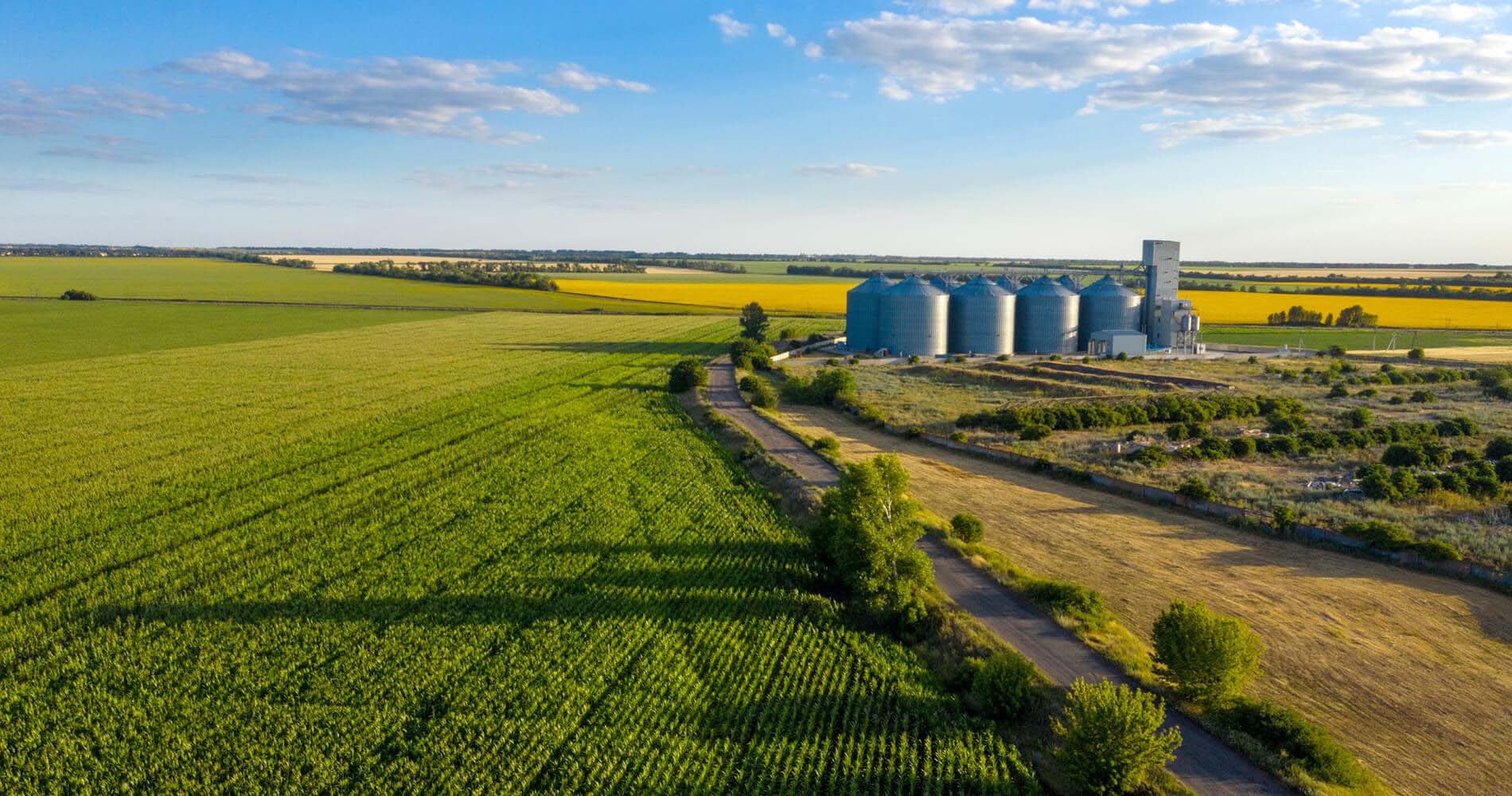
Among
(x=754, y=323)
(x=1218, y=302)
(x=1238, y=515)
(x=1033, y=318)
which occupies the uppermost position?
(x=1218, y=302)

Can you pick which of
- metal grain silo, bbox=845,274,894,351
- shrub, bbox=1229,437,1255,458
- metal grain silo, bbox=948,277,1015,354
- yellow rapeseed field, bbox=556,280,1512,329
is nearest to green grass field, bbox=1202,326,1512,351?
yellow rapeseed field, bbox=556,280,1512,329

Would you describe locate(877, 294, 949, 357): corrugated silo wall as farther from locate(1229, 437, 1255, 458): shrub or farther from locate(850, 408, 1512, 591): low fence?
locate(1229, 437, 1255, 458): shrub

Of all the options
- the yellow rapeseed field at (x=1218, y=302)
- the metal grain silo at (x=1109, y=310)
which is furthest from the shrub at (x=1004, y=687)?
the yellow rapeseed field at (x=1218, y=302)

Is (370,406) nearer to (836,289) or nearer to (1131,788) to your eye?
(1131,788)

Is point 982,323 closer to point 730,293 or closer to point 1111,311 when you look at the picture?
point 1111,311

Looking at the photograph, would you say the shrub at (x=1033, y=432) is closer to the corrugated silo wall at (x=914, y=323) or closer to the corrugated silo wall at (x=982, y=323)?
the corrugated silo wall at (x=914, y=323)

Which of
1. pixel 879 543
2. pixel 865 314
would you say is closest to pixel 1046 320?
pixel 865 314

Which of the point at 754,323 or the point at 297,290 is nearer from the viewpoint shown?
the point at 754,323
